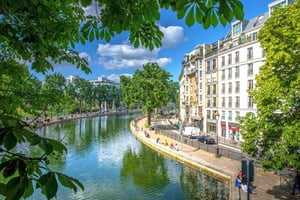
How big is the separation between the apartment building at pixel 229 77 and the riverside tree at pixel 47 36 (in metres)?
25.6

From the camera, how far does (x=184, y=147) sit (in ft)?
108

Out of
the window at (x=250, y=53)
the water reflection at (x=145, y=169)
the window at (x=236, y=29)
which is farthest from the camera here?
the window at (x=236, y=29)

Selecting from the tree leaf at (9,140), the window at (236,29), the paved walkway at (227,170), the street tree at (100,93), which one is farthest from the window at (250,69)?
the street tree at (100,93)

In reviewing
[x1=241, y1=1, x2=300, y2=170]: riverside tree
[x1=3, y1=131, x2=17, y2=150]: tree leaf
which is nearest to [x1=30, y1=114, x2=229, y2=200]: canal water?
[x1=241, y1=1, x2=300, y2=170]: riverside tree

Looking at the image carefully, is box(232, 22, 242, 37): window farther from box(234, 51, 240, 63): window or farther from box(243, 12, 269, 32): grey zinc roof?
box(234, 51, 240, 63): window

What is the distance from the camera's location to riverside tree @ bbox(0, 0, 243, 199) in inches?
64.9

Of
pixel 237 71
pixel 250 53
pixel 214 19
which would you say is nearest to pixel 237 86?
pixel 237 71

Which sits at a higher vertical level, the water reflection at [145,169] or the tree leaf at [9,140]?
the tree leaf at [9,140]

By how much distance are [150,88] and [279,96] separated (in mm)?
42217

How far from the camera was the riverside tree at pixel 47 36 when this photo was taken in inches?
64.9

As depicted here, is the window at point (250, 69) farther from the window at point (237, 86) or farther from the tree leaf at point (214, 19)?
the tree leaf at point (214, 19)

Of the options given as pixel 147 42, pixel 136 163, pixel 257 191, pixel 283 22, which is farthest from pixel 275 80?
pixel 136 163

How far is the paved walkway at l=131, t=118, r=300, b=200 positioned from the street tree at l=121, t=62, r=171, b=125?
58.8 ft

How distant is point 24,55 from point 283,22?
1376cm
